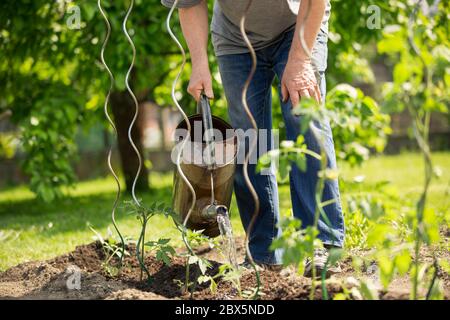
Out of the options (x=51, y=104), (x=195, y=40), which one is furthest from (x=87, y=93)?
(x=195, y=40)

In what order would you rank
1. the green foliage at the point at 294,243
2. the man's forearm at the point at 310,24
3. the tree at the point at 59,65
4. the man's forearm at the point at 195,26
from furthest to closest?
the tree at the point at 59,65, the man's forearm at the point at 195,26, the man's forearm at the point at 310,24, the green foliage at the point at 294,243

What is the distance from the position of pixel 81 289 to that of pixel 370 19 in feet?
9.61

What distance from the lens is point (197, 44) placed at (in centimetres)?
245

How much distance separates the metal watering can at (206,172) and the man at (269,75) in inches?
5.7

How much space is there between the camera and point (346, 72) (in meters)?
5.74

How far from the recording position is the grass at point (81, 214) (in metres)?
3.35

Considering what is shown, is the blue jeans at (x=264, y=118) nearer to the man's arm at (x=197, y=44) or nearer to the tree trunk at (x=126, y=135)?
the man's arm at (x=197, y=44)

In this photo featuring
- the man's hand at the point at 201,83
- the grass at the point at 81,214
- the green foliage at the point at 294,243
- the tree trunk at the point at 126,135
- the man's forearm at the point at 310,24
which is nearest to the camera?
the green foliage at the point at 294,243

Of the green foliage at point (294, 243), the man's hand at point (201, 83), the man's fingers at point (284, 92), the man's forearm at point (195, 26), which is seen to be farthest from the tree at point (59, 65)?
the green foliage at point (294, 243)

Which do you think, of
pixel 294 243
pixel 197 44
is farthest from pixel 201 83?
pixel 294 243

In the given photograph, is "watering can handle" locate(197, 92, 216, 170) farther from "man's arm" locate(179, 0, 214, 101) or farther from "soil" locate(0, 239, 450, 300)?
"soil" locate(0, 239, 450, 300)

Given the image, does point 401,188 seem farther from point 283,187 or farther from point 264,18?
point 264,18

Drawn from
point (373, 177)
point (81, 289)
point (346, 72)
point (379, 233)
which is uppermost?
point (346, 72)

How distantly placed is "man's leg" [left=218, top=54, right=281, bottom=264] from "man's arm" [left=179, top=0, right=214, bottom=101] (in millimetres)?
149
